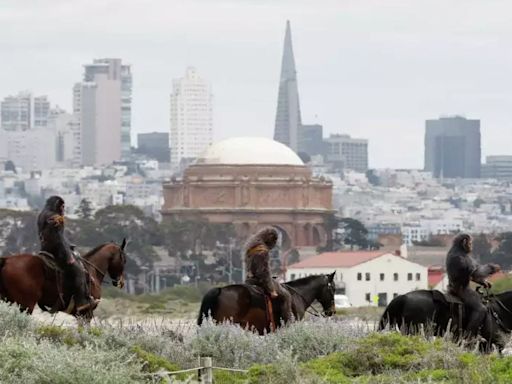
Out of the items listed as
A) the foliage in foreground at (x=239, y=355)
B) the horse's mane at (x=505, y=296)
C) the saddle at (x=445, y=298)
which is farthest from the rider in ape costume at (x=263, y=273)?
the horse's mane at (x=505, y=296)

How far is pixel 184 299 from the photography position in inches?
2938

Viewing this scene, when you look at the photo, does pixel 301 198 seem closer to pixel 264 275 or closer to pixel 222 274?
pixel 222 274

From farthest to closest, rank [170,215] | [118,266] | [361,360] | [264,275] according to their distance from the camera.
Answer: [170,215] < [118,266] < [264,275] < [361,360]

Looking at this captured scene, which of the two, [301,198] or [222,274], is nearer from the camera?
[222,274]

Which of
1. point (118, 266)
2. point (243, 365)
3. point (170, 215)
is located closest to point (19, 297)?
point (118, 266)

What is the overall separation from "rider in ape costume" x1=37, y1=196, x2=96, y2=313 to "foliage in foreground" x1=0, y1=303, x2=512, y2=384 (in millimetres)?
1161

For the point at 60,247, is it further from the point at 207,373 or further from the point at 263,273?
the point at 207,373

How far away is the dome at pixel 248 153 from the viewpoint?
447 feet

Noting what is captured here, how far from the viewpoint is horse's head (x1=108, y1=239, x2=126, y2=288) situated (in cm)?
2428

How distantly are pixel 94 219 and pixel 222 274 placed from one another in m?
10.7

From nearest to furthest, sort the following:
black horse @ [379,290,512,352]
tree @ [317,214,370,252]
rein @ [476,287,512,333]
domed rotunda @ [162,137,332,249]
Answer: black horse @ [379,290,512,352]
rein @ [476,287,512,333]
tree @ [317,214,370,252]
domed rotunda @ [162,137,332,249]

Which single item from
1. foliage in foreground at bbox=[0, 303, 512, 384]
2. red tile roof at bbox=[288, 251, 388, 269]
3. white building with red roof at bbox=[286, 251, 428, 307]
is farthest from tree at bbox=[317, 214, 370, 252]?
foliage in foreground at bbox=[0, 303, 512, 384]

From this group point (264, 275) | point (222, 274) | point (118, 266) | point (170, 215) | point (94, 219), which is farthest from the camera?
point (170, 215)

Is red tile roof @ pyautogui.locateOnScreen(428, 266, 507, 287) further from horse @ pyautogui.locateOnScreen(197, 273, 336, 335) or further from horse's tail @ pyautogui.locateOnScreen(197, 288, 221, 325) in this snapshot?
horse's tail @ pyautogui.locateOnScreen(197, 288, 221, 325)
